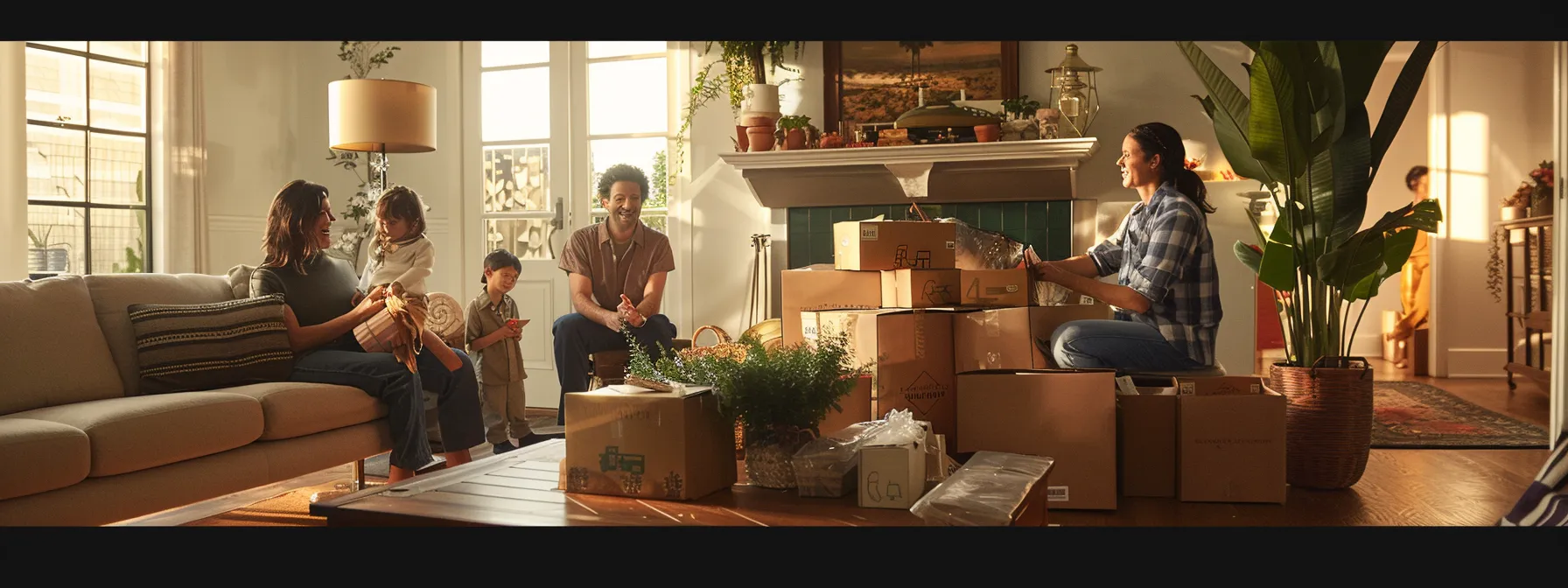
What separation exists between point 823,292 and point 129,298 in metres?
2.04

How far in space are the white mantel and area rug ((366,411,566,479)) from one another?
1.44 m

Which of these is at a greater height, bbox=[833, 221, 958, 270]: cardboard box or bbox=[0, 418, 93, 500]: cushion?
bbox=[833, 221, 958, 270]: cardboard box

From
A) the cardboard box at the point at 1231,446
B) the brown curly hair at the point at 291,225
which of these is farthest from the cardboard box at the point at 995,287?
the brown curly hair at the point at 291,225

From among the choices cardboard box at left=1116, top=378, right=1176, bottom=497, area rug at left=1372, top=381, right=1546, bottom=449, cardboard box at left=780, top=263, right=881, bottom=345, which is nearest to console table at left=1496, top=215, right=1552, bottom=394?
area rug at left=1372, top=381, right=1546, bottom=449

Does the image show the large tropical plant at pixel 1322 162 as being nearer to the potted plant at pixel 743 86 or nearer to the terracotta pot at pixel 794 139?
the terracotta pot at pixel 794 139

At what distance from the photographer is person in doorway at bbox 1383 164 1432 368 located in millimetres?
7078

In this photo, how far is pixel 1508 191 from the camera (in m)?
6.43

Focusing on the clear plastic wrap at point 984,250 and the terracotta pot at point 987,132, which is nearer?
the clear plastic wrap at point 984,250

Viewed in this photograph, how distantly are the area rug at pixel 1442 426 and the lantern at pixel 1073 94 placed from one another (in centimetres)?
163

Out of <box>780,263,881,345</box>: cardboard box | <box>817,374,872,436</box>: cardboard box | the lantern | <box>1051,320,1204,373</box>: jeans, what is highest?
the lantern

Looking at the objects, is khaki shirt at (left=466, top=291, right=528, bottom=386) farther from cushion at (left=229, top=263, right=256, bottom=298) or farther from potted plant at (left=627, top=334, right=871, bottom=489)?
potted plant at (left=627, top=334, right=871, bottom=489)

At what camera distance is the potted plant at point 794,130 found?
5.01 metres

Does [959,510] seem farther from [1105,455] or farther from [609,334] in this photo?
[609,334]

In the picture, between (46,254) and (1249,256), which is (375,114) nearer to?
(46,254)
